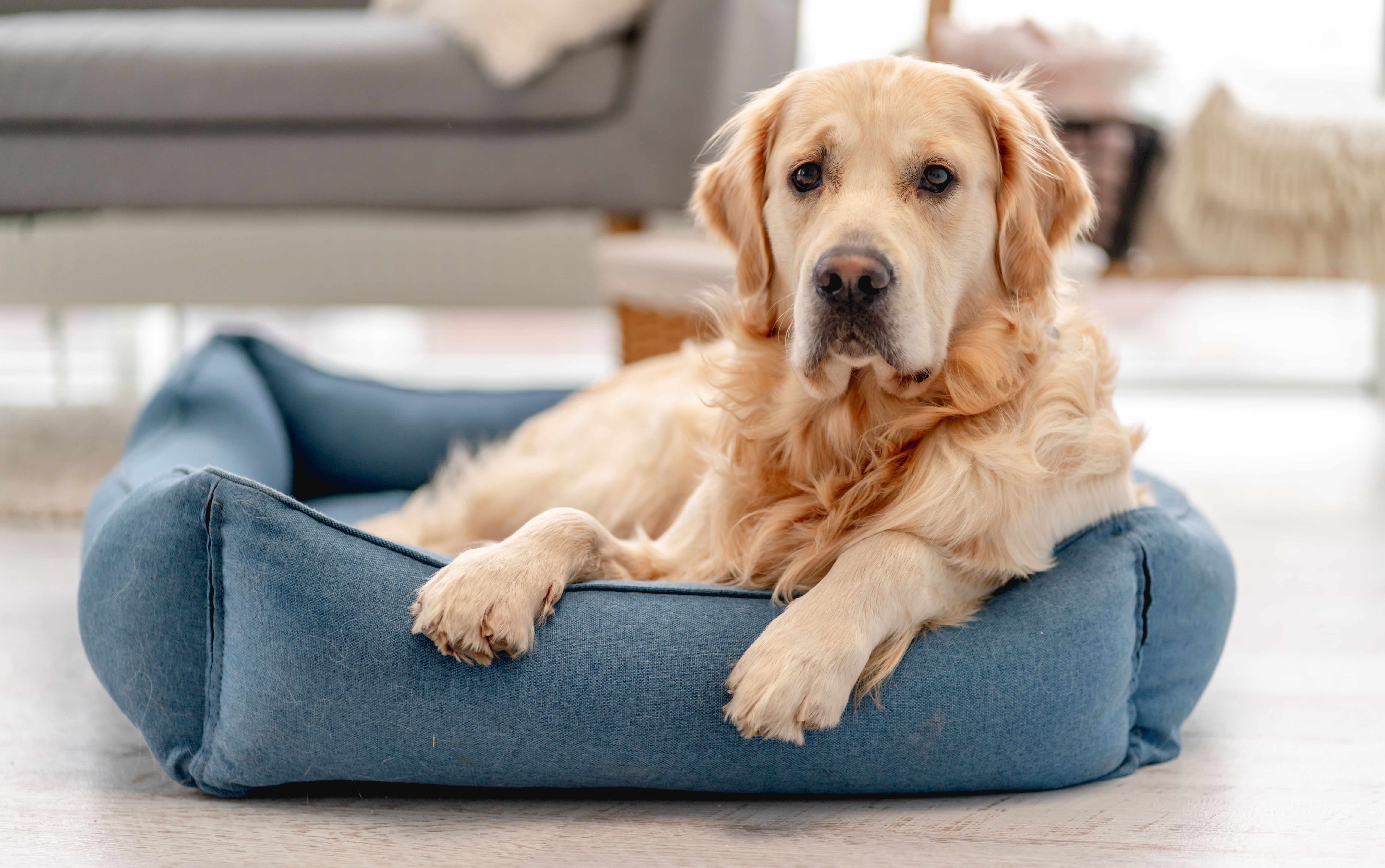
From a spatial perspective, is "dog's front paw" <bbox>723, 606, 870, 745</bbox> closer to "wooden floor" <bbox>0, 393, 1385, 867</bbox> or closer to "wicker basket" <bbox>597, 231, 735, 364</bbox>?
"wooden floor" <bbox>0, 393, 1385, 867</bbox>

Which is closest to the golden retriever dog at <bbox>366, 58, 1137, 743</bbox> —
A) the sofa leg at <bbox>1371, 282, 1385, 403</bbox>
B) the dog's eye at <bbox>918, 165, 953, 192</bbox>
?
the dog's eye at <bbox>918, 165, 953, 192</bbox>

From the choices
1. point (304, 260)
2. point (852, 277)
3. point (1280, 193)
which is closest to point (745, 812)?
point (852, 277)

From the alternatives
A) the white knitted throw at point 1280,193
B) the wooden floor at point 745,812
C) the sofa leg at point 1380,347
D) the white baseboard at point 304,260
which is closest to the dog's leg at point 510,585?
the wooden floor at point 745,812

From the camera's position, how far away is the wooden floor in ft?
3.98

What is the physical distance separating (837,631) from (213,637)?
0.71 metres

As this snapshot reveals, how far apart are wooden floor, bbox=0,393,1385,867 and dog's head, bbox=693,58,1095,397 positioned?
0.54m

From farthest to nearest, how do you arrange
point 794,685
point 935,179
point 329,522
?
1. point 935,179
2. point 329,522
3. point 794,685

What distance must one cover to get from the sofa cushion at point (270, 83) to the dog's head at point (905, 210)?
168 centimetres

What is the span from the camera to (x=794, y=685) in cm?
118

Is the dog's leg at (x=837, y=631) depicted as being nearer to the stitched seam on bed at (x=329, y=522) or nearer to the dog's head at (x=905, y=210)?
the dog's head at (x=905, y=210)

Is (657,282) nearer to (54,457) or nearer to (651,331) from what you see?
(651,331)

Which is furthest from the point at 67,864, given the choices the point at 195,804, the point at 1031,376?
the point at 1031,376

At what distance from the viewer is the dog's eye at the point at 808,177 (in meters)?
1.44

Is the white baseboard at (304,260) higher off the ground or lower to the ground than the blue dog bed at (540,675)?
higher
